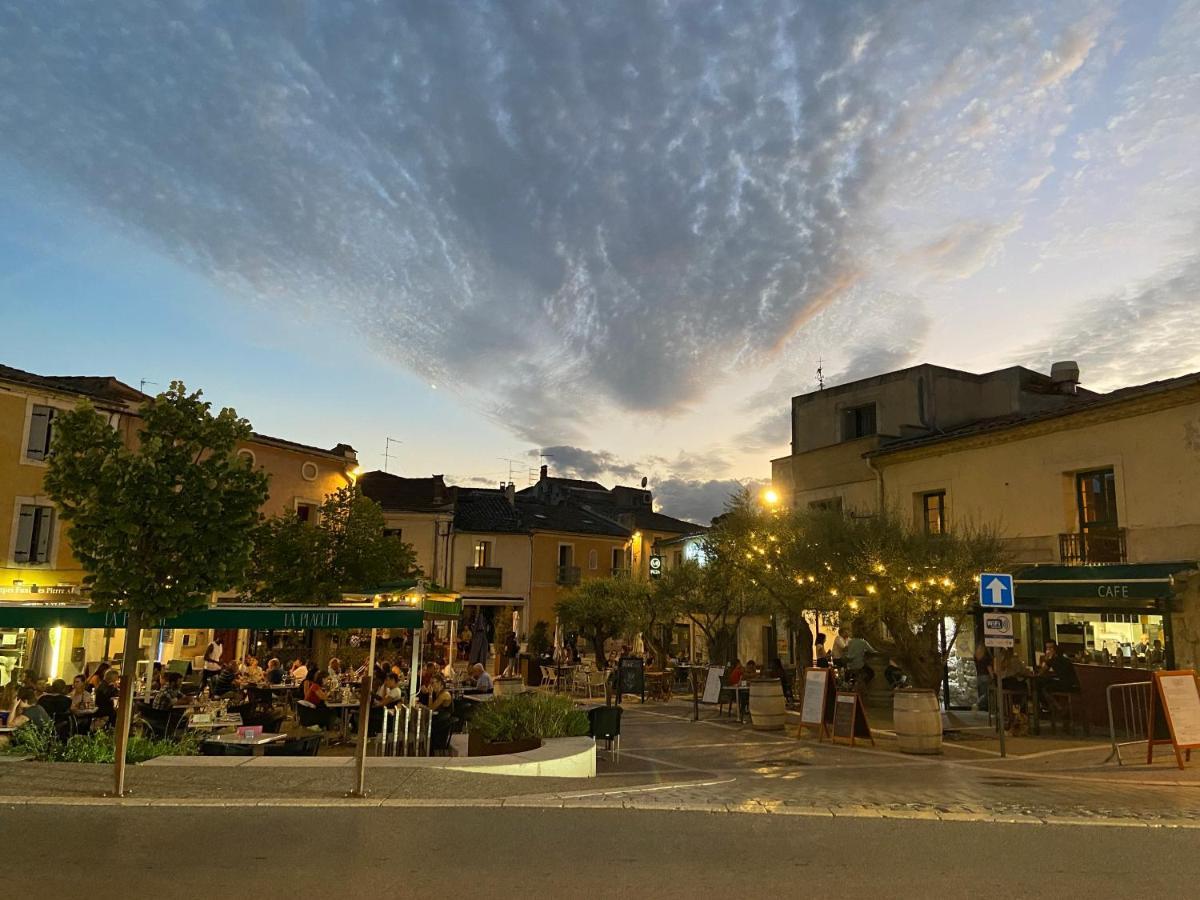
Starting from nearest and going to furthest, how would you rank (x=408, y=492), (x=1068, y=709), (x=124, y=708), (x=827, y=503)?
(x=124, y=708) → (x=1068, y=709) → (x=827, y=503) → (x=408, y=492)

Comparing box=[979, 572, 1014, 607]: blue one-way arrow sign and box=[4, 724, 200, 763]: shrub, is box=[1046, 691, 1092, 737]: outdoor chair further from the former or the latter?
box=[4, 724, 200, 763]: shrub

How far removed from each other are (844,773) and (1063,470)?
11.3m

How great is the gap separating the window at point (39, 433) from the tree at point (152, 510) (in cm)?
1618

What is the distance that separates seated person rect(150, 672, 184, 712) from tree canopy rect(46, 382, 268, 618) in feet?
15.5

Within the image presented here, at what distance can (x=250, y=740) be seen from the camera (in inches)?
439

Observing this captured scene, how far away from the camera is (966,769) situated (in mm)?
11469

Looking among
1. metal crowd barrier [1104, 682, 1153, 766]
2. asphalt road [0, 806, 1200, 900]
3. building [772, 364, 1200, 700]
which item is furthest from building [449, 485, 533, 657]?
asphalt road [0, 806, 1200, 900]

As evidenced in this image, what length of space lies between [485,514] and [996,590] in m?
34.9

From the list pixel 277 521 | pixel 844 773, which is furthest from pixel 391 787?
pixel 277 521

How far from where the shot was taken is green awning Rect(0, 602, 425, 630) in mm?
11602

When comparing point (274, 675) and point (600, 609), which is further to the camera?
point (600, 609)

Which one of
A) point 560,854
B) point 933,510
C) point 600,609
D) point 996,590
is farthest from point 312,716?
point 600,609

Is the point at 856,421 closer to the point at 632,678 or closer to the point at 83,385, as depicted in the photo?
the point at 632,678

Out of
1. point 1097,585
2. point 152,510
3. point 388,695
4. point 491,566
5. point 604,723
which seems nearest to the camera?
point 152,510
